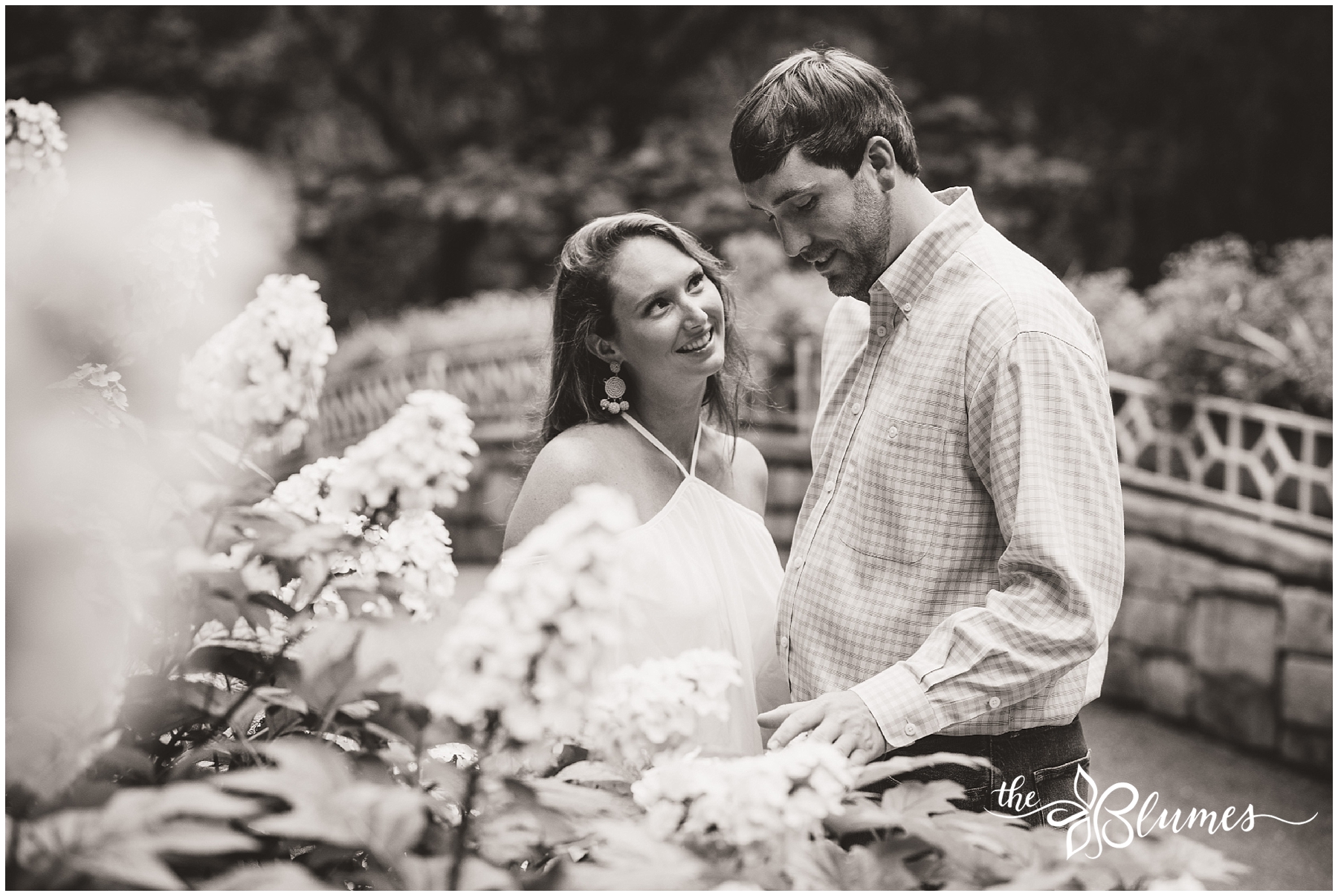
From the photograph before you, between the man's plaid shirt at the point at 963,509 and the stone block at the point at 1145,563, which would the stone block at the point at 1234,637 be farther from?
the man's plaid shirt at the point at 963,509

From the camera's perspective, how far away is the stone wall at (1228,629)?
16.6ft

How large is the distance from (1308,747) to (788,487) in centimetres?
393

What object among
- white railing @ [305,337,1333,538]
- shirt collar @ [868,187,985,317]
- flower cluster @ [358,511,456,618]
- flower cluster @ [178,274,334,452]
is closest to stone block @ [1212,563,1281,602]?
white railing @ [305,337,1333,538]

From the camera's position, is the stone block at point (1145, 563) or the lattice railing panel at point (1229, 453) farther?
the stone block at point (1145, 563)

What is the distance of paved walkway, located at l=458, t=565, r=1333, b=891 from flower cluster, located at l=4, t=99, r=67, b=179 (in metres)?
4.27

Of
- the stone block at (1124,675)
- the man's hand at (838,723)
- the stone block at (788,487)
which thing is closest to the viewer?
the man's hand at (838,723)

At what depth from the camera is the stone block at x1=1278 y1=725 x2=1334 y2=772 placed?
5023mm

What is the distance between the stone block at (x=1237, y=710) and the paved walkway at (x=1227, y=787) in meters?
0.07

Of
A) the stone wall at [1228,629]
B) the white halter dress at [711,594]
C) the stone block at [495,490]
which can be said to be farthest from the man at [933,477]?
the stone block at [495,490]

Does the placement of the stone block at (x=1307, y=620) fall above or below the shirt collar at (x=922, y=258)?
below

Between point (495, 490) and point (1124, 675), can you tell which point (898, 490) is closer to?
point (1124, 675)

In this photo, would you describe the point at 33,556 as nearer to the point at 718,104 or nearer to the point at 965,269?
the point at 965,269

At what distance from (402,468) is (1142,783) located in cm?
471

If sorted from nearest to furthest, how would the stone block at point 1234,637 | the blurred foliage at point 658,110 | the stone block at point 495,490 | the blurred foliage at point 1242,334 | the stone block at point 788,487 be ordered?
the stone block at point 1234,637
the blurred foliage at point 1242,334
the stone block at point 788,487
the stone block at point 495,490
the blurred foliage at point 658,110
